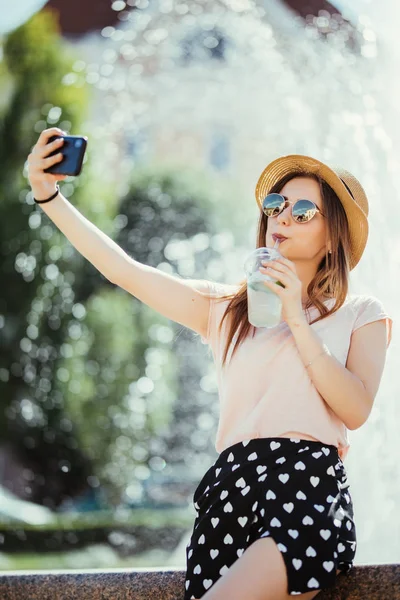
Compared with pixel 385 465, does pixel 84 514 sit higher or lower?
lower

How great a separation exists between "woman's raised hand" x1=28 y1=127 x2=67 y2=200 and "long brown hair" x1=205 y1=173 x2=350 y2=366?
58 centimetres

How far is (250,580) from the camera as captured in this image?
202cm

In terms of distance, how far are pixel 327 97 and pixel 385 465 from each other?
15.1 feet

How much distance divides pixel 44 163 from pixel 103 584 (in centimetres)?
116

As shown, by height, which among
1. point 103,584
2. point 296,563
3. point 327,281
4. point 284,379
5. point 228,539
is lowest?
point 103,584

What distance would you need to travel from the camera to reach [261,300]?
2330 millimetres

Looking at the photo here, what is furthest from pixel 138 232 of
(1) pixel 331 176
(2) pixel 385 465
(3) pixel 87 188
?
(1) pixel 331 176

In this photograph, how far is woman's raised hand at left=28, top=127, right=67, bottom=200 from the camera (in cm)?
248

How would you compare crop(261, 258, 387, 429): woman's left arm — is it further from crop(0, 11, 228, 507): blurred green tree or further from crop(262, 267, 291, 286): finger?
crop(0, 11, 228, 507): blurred green tree

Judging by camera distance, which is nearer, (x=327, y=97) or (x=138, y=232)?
(x=327, y=97)

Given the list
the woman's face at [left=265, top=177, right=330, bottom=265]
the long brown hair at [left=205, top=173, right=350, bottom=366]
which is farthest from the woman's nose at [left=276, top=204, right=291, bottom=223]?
the long brown hair at [left=205, top=173, right=350, bottom=366]

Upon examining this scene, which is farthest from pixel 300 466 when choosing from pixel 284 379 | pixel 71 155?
pixel 71 155

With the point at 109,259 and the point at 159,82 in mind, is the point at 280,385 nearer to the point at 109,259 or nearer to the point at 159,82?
the point at 109,259

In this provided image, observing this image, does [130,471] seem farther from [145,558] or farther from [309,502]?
[309,502]
